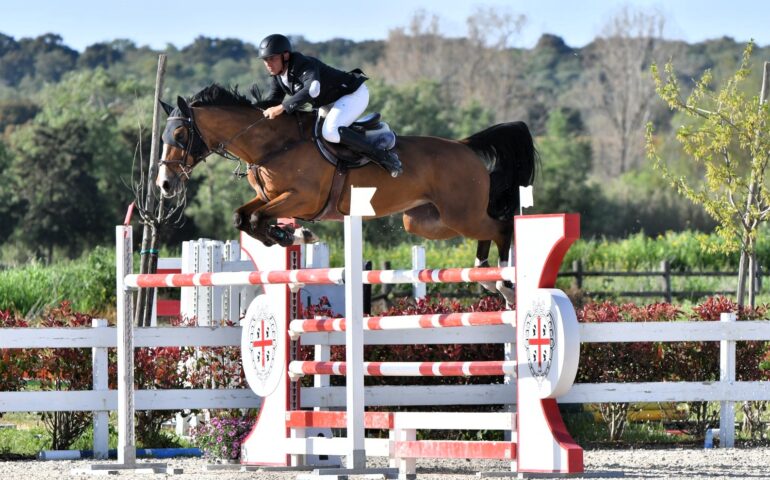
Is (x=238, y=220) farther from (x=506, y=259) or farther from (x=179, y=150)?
(x=506, y=259)

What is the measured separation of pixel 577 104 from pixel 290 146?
83458mm

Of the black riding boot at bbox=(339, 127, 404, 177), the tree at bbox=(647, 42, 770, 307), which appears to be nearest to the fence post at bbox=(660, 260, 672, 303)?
the tree at bbox=(647, 42, 770, 307)

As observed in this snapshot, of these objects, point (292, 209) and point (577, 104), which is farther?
point (577, 104)

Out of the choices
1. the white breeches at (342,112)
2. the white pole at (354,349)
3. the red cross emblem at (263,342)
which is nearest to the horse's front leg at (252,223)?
the red cross emblem at (263,342)

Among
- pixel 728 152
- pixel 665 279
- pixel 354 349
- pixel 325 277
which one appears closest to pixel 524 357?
pixel 354 349

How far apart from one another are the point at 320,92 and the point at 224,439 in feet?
6.12

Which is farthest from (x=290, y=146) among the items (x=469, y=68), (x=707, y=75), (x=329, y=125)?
(x=469, y=68)

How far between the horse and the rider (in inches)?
5.3

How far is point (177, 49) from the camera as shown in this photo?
381 feet

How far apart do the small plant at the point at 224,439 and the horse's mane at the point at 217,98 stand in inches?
66.2

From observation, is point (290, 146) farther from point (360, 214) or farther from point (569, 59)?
point (569, 59)

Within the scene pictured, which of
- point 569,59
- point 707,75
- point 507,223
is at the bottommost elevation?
point 507,223

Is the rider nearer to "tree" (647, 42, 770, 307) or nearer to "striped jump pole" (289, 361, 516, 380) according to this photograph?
"striped jump pole" (289, 361, 516, 380)

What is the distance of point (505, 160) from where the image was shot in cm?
754
